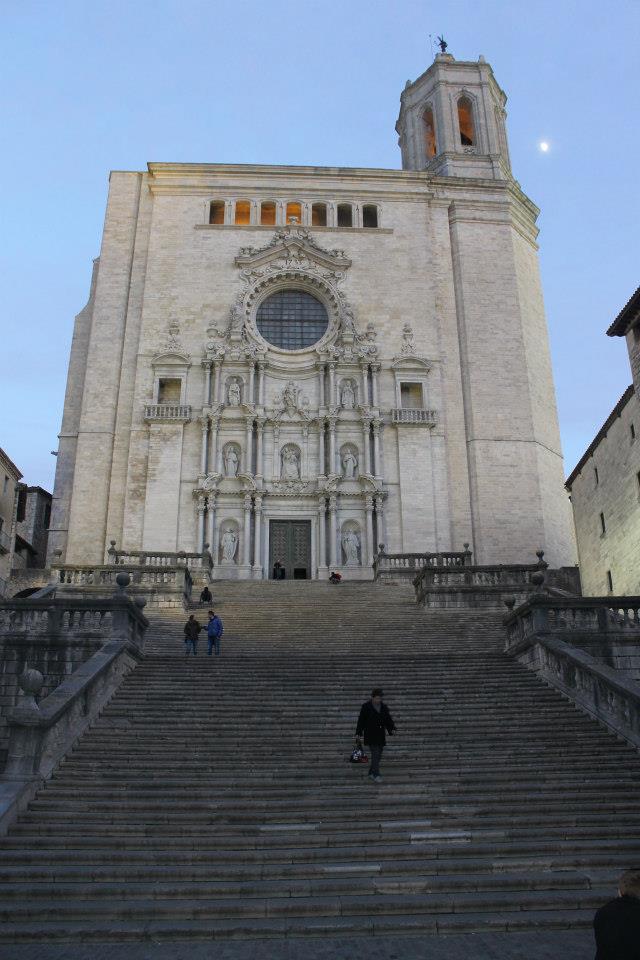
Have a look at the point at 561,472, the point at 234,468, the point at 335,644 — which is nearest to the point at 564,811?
the point at 335,644

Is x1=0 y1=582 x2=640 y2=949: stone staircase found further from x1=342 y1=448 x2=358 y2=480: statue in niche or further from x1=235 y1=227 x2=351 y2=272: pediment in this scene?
x1=235 y1=227 x2=351 y2=272: pediment

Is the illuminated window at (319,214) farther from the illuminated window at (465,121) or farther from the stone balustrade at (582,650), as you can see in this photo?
the stone balustrade at (582,650)

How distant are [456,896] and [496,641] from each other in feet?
32.7

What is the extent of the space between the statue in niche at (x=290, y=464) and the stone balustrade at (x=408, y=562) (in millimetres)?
5491

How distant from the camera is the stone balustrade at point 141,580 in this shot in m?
21.0

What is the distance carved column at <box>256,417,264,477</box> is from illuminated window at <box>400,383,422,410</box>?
5767 millimetres

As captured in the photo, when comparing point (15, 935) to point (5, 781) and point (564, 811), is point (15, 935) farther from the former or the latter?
point (564, 811)

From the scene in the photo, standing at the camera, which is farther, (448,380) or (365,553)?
(448,380)

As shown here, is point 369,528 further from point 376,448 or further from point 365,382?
point 365,382

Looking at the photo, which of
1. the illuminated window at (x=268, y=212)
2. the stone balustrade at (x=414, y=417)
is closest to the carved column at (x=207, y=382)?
the stone balustrade at (x=414, y=417)

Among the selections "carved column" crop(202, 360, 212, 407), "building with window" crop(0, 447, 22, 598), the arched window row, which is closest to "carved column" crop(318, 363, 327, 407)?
"carved column" crop(202, 360, 212, 407)

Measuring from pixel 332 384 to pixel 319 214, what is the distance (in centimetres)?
940

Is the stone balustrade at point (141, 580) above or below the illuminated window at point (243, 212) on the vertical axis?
below

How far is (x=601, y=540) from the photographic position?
90.6ft
